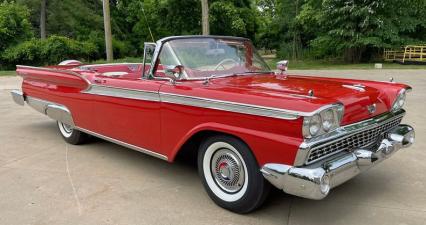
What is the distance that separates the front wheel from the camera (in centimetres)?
323

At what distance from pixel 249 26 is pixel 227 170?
25.3m

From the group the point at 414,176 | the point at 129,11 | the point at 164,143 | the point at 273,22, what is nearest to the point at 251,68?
the point at 164,143

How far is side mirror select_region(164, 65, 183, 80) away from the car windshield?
0.19ft

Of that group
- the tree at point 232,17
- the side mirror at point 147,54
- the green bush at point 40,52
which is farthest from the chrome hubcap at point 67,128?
the green bush at point 40,52

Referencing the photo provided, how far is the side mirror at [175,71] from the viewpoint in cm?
393

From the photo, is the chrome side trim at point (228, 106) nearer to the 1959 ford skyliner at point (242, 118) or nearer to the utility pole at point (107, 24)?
the 1959 ford skyliner at point (242, 118)

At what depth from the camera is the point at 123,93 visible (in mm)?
4328

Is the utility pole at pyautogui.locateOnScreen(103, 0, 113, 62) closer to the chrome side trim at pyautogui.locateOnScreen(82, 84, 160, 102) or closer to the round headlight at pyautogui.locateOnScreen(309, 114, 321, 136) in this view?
the chrome side trim at pyautogui.locateOnScreen(82, 84, 160, 102)

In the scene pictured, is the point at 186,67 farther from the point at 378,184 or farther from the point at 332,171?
the point at 378,184

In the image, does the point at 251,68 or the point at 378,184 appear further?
the point at 251,68

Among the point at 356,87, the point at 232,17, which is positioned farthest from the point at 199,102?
the point at 232,17

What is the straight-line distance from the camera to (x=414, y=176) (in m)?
4.29

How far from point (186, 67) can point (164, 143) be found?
77cm

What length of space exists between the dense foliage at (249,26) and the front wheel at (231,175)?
2047 centimetres
